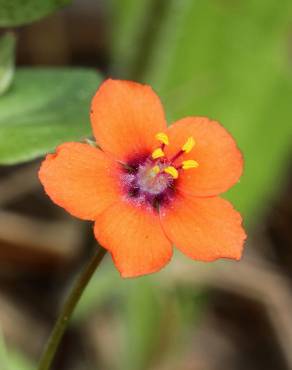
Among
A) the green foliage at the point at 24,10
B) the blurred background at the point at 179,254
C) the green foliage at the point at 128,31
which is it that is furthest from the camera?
the blurred background at the point at 179,254

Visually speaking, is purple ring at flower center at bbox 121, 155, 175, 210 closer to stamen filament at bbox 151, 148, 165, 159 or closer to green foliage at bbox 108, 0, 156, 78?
stamen filament at bbox 151, 148, 165, 159

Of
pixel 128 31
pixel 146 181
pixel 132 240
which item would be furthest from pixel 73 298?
pixel 128 31

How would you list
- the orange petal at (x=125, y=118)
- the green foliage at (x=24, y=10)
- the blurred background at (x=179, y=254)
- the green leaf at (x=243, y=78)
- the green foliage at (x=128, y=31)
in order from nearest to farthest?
the orange petal at (x=125, y=118) < the green foliage at (x=24, y=10) < the green foliage at (x=128, y=31) < the blurred background at (x=179, y=254) < the green leaf at (x=243, y=78)

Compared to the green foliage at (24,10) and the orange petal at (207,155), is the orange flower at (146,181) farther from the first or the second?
the green foliage at (24,10)

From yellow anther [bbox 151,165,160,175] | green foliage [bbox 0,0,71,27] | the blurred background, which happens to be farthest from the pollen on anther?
the blurred background

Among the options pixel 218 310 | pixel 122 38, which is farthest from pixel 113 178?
pixel 218 310

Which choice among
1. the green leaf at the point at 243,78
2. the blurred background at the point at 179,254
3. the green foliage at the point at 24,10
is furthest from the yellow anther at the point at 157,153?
the green leaf at the point at 243,78
